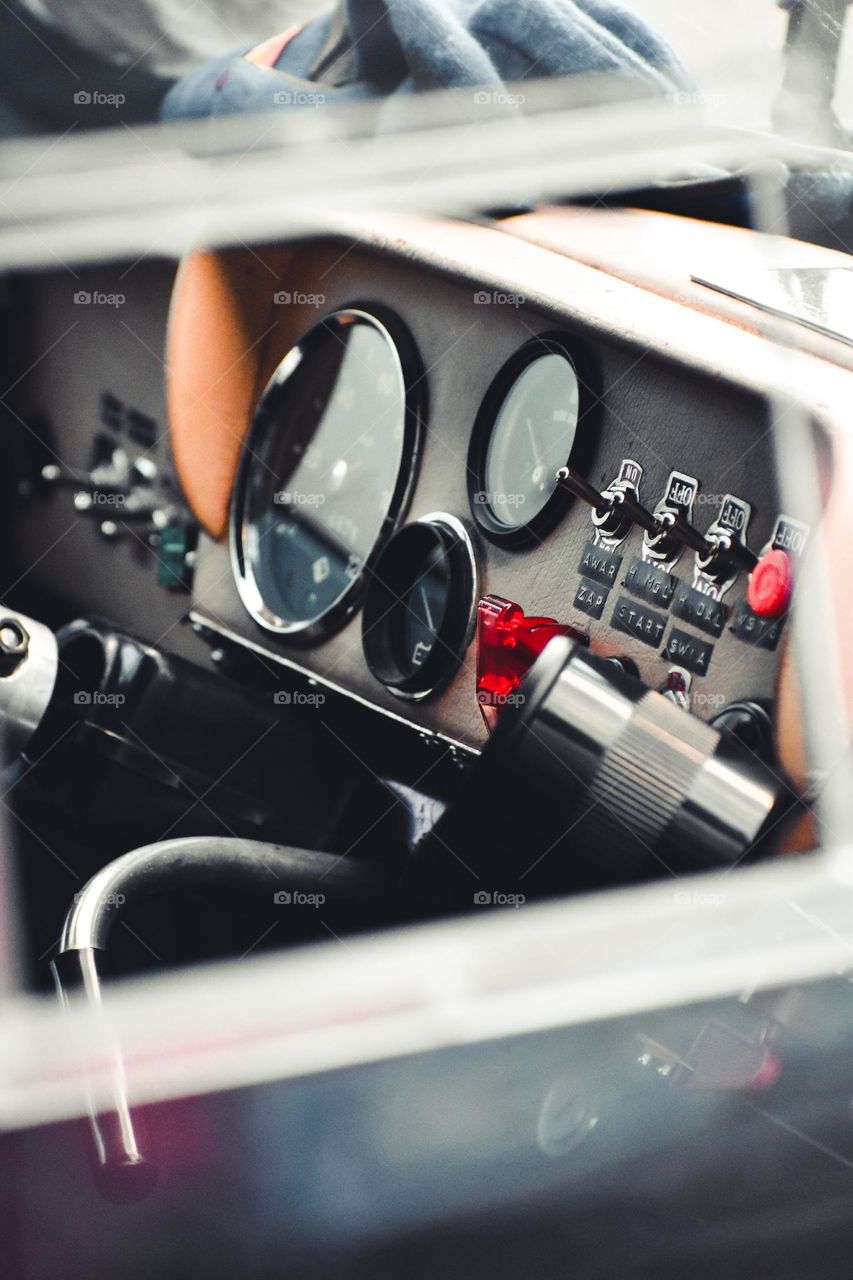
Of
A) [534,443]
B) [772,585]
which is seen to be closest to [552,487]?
[534,443]

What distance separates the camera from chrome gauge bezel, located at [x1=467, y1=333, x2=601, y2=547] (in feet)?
3.89

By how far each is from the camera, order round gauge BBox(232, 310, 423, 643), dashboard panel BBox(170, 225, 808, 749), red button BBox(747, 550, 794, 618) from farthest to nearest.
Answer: round gauge BBox(232, 310, 423, 643) → dashboard panel BBox(170, 225, 808, 749) → red button BBox(747, 550, 794, 618)

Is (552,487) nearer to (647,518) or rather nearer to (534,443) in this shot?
(534,443)

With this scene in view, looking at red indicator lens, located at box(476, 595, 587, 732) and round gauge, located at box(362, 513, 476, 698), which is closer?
red indicator lens, located at box(476, 595, 587, 732)

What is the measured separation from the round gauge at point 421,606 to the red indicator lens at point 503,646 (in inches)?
10.6

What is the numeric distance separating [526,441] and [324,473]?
0.37m

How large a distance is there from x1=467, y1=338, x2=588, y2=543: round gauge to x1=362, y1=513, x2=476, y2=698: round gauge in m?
0.05

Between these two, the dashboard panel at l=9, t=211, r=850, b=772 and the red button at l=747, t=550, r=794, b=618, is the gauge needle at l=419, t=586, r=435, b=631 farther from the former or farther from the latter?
the red button at l=747, t=550, r=794, b=618

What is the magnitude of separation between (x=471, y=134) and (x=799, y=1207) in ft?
4.07

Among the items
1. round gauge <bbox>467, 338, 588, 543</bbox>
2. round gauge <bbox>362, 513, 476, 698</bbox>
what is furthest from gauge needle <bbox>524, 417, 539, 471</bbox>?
round gauge <bbox>362, 513, 476, 698</bbox>

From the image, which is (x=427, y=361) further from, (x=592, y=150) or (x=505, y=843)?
(x=505, y=843)

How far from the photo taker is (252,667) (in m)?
1.67

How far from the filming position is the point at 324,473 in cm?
158

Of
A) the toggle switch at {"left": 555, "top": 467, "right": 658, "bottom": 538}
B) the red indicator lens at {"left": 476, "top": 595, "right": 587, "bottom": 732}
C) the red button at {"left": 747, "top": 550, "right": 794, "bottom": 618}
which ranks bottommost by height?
the red indicator lens at {"left": 476, "top": 595, "right": 587, "bottom": 732}
